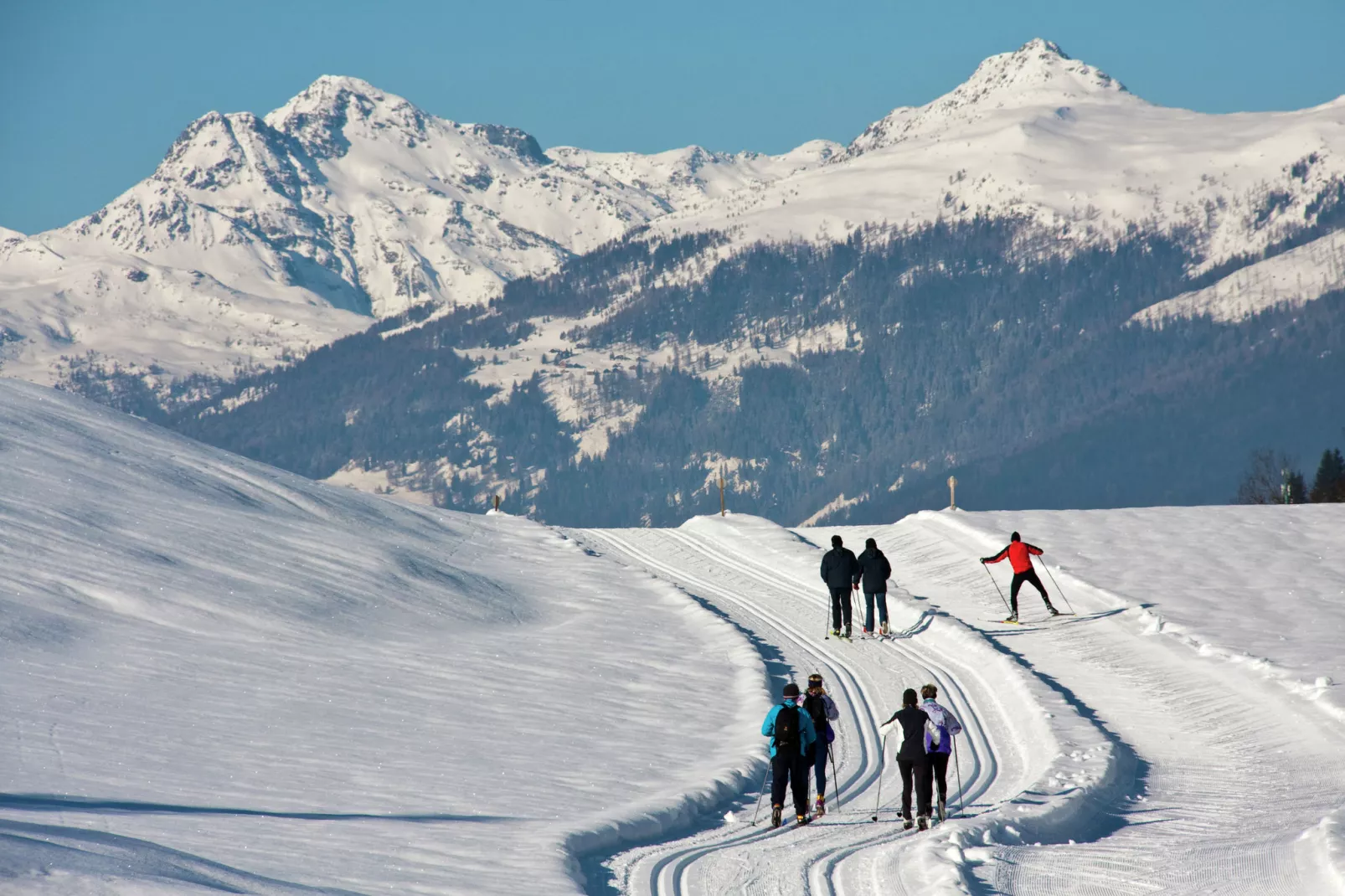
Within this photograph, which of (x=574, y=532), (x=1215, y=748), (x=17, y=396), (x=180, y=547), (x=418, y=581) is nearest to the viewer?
(x=1215, y=748)

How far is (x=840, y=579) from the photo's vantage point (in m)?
25.6

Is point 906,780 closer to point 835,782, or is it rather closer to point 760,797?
point 835,782

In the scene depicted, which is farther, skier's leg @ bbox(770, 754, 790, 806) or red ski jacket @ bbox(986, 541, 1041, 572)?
red ski jacket @ bbox(986, 541, 1041, 572)

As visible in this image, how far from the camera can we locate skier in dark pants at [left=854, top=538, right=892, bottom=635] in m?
25.5

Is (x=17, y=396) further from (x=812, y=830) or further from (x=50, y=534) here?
(x=812, y=830)

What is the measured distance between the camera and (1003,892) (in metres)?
12.0

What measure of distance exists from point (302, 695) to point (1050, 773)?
910cm

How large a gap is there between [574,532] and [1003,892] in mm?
33971

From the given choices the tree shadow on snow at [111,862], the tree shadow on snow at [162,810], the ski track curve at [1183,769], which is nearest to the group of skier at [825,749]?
the ski track curve at [1183,769]

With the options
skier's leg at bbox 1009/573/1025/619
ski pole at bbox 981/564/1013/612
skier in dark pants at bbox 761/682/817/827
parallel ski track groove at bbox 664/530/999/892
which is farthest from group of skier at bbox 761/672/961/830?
ski pole at bbox 981/564/1013/612

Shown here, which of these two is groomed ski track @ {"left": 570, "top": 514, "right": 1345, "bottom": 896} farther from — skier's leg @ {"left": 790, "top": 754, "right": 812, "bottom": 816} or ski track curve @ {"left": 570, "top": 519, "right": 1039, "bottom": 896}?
skier's leg @ {"left": 790, "top": 754, "right": 812, "bottom": 816}

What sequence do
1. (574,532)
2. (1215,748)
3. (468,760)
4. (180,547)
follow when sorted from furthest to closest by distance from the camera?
(574,532), (180,547), (1215,748), (468,760)

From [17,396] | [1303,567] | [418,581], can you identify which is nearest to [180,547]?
[418,581]

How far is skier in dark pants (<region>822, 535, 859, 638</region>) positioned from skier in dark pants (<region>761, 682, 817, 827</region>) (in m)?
10.6
